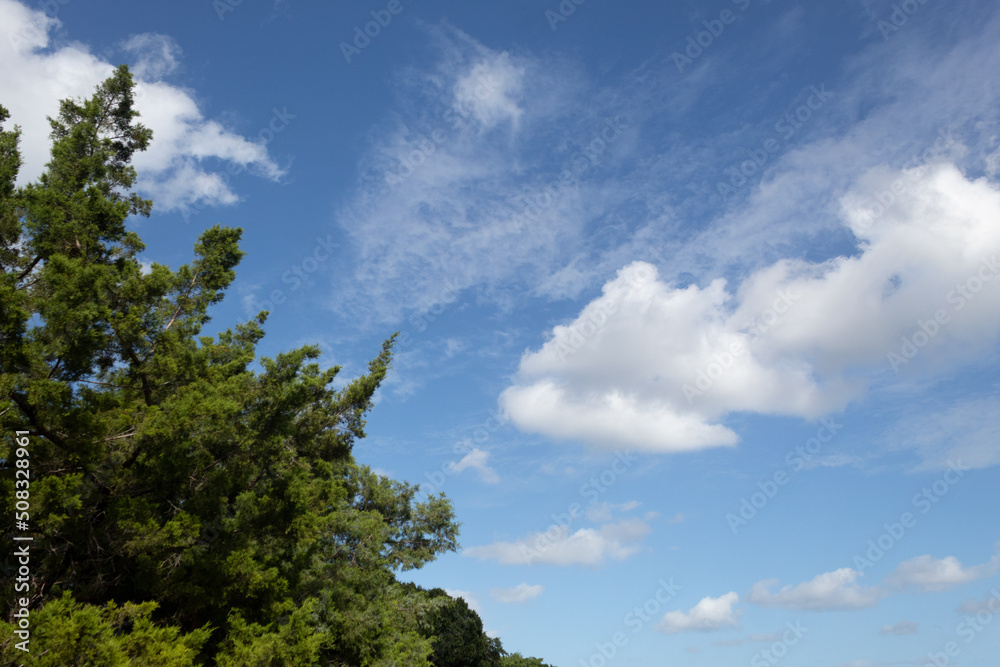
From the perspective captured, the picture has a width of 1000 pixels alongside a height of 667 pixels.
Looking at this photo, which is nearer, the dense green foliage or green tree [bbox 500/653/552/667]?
the dense green foliage

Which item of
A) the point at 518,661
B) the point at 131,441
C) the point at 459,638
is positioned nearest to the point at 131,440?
the point at 131,441

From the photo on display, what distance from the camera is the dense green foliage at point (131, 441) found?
1337 cm

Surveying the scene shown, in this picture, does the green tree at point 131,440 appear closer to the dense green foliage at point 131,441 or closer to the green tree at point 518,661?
the dense green foliage at point 131,441

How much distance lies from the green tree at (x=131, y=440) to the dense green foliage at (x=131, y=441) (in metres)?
0.05

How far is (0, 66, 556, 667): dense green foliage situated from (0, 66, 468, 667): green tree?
5 centimetres

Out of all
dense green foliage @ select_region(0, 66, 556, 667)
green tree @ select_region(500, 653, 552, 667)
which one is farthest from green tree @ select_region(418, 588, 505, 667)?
dense green foliage @ select_region(0, 66, 556, 667)

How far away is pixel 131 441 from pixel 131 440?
0.03 m

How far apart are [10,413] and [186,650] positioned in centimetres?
643

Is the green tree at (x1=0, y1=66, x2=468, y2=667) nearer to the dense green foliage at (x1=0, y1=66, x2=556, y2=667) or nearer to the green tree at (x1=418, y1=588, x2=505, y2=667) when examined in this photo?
the dense green foliage at (x1=0, y1=66, x2=556, y2=667)

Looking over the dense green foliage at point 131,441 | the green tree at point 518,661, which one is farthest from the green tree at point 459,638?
the dense green foliage at point 131,441

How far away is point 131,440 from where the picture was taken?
1473 cm

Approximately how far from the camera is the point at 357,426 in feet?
94.5

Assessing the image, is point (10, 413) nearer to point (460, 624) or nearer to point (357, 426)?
point (357, 426)

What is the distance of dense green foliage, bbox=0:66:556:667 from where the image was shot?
1337 centimetres
